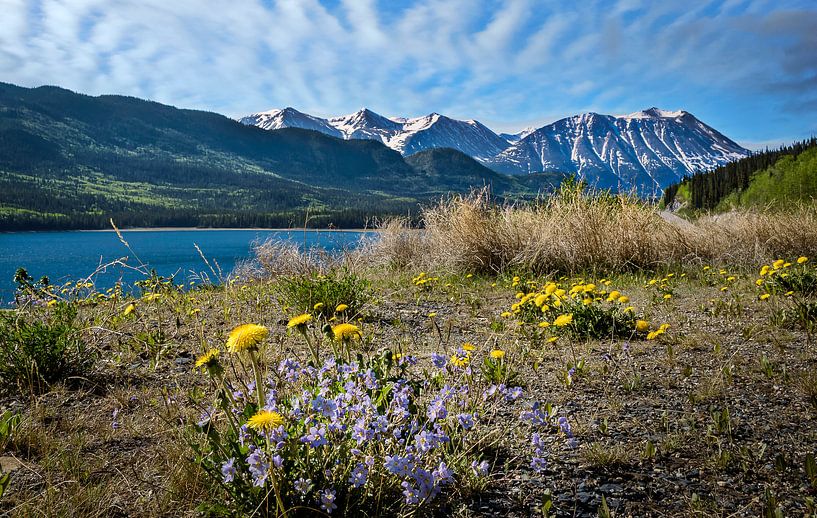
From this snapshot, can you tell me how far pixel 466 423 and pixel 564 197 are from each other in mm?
9279

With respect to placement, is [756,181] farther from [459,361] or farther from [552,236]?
[459,361]

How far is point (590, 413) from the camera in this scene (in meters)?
2.48

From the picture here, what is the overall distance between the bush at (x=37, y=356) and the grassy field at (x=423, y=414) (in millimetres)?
14

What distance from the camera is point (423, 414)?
80.6 inches

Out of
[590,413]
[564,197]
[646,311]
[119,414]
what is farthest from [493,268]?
[119,414]

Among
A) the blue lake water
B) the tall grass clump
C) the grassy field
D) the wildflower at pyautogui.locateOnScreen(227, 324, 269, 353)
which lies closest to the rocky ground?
the grassy field

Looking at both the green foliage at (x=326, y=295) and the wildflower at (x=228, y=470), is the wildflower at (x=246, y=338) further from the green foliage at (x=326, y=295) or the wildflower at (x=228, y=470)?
the green foliage at (x=326, y=295)

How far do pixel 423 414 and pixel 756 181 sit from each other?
49063 mm

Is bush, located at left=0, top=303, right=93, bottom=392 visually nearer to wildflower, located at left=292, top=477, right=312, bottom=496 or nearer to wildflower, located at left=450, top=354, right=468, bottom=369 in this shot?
wildflower, located at left=292, top=477, right=312, bottom=496

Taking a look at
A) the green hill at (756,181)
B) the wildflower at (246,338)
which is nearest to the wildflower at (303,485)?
the wildflower at (246,338)

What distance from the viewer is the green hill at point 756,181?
32.1m

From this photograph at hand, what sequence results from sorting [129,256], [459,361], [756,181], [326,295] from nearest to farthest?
[459,361]
[326,295]
[129,256]
[756,181]

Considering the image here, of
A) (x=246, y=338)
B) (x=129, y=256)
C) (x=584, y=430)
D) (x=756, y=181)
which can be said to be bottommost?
(x=129, y=256)

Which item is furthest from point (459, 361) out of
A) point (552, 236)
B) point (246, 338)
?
point (552, 236)
